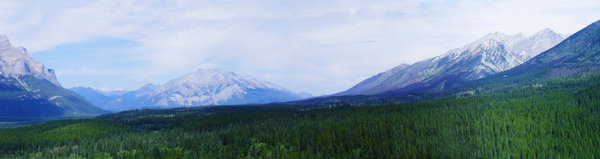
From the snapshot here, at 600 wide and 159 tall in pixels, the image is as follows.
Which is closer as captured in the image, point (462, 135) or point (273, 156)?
point (273, 156)

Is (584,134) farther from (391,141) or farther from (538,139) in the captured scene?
(391,141)

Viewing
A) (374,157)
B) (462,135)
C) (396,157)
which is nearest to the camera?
(396,157)

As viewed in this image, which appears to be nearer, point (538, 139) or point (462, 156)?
point (462, 156)

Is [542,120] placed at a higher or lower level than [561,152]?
higher

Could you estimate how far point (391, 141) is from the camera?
6678 inches

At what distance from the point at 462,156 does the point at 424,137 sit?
68.9 feet

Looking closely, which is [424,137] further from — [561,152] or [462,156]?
[561,152]

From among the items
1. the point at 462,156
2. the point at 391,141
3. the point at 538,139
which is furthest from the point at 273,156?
the point at 538,139

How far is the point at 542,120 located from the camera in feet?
602

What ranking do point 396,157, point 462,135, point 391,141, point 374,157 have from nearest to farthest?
point 396,157 → point 374,157 → point 391,141 → point 462,135

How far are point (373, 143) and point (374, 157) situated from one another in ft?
40.8

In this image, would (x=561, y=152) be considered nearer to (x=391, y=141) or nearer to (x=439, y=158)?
(x=439, y=158)

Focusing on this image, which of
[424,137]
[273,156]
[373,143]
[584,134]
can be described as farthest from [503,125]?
[273,156]

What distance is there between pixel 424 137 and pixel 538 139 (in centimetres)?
5168
